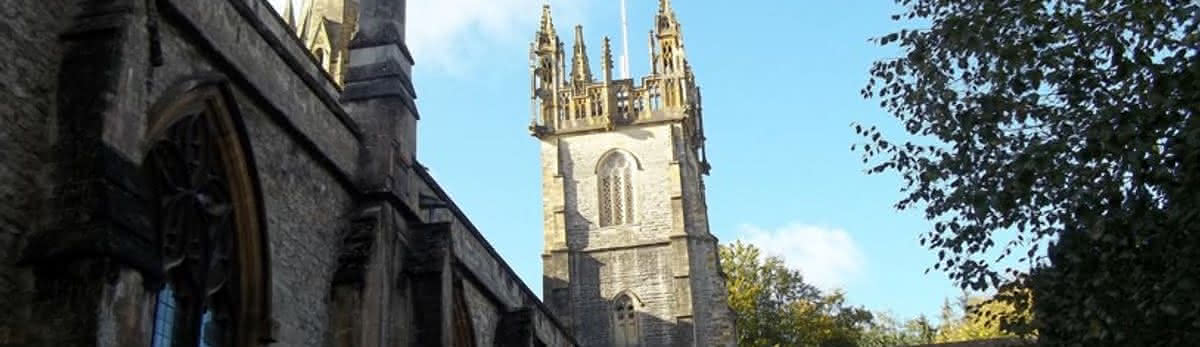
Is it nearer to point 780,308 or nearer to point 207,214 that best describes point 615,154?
point 780,308

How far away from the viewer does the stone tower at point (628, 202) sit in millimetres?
36344

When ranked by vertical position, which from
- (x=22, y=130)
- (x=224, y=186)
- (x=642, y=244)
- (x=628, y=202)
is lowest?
(x=22, y=130)

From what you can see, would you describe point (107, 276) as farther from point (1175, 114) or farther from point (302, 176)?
point (1175, 114)

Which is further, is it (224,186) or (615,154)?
(615,154)

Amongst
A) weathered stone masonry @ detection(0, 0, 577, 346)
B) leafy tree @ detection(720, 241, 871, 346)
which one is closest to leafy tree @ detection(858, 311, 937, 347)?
leafy tree @ detection(720, 241, 871, 346)

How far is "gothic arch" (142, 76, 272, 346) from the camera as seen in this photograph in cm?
979

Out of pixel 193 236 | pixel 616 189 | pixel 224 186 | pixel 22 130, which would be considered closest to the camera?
pixel 22 130

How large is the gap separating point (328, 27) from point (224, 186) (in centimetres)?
2415

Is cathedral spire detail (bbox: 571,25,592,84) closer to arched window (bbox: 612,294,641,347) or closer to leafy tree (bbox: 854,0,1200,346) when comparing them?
arched window (bbox: 612,294,641,347)

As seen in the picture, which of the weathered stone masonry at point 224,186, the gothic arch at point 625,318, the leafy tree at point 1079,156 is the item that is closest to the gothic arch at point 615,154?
the gothic arch at point 625,318

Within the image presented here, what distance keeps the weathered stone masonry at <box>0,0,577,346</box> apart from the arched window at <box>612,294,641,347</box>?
1807cm

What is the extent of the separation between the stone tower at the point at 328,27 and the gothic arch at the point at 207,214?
21.5 metres

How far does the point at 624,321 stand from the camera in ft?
121

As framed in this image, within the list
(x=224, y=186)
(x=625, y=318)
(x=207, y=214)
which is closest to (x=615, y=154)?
(x=625, y=318)
